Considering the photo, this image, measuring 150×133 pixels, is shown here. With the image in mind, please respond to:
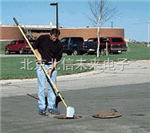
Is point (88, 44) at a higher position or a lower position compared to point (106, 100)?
higher

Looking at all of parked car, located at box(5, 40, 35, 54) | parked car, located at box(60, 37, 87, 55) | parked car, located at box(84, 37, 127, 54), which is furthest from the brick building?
parked car, located at box(60, 37, 87, 55)

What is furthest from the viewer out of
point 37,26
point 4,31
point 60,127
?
point 37,26

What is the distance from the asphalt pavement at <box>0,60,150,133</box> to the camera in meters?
6.75

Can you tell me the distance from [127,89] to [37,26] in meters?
72.8

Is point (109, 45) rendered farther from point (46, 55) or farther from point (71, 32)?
point (71, 32)

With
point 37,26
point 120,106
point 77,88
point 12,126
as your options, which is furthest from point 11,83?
point 37,26

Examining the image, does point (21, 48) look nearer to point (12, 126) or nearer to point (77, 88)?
point (77, 88)

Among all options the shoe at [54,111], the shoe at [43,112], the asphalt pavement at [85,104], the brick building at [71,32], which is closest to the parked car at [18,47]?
the asphalt pavement at [85,104]

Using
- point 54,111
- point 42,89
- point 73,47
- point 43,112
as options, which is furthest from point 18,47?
point 43,112

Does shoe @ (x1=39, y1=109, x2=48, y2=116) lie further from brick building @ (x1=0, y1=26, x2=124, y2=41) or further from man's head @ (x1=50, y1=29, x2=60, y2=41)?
brick building @ (x1=0, y1=26, x2=124, y2=41)

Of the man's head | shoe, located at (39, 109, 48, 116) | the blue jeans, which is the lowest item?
shoe, located at (39, 109, 48, 116)

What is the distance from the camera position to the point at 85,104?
945 centimetres

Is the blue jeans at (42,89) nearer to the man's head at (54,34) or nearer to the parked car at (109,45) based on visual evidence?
the man's head at (54,34)

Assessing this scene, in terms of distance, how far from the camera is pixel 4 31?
3019 inches
